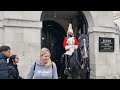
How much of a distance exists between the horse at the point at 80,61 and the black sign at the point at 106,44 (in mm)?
539

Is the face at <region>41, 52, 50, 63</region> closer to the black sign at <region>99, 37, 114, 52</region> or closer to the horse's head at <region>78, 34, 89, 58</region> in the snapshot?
the horse's head at <region>78, 34, 89, 58</region>

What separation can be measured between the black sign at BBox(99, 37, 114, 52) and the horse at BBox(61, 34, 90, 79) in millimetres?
539

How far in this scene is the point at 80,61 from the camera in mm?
8656

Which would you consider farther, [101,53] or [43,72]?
[101,53]


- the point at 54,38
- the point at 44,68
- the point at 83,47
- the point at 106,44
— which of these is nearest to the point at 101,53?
the point at 106,44

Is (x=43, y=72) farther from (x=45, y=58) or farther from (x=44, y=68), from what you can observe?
(x=45, y=58)

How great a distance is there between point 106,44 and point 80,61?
4.28ft

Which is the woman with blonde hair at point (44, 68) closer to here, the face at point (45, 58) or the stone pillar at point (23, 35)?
the face at point (45, 58)

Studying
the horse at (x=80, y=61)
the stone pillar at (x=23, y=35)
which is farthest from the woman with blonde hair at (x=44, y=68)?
the horse at (x=80, y=61)
